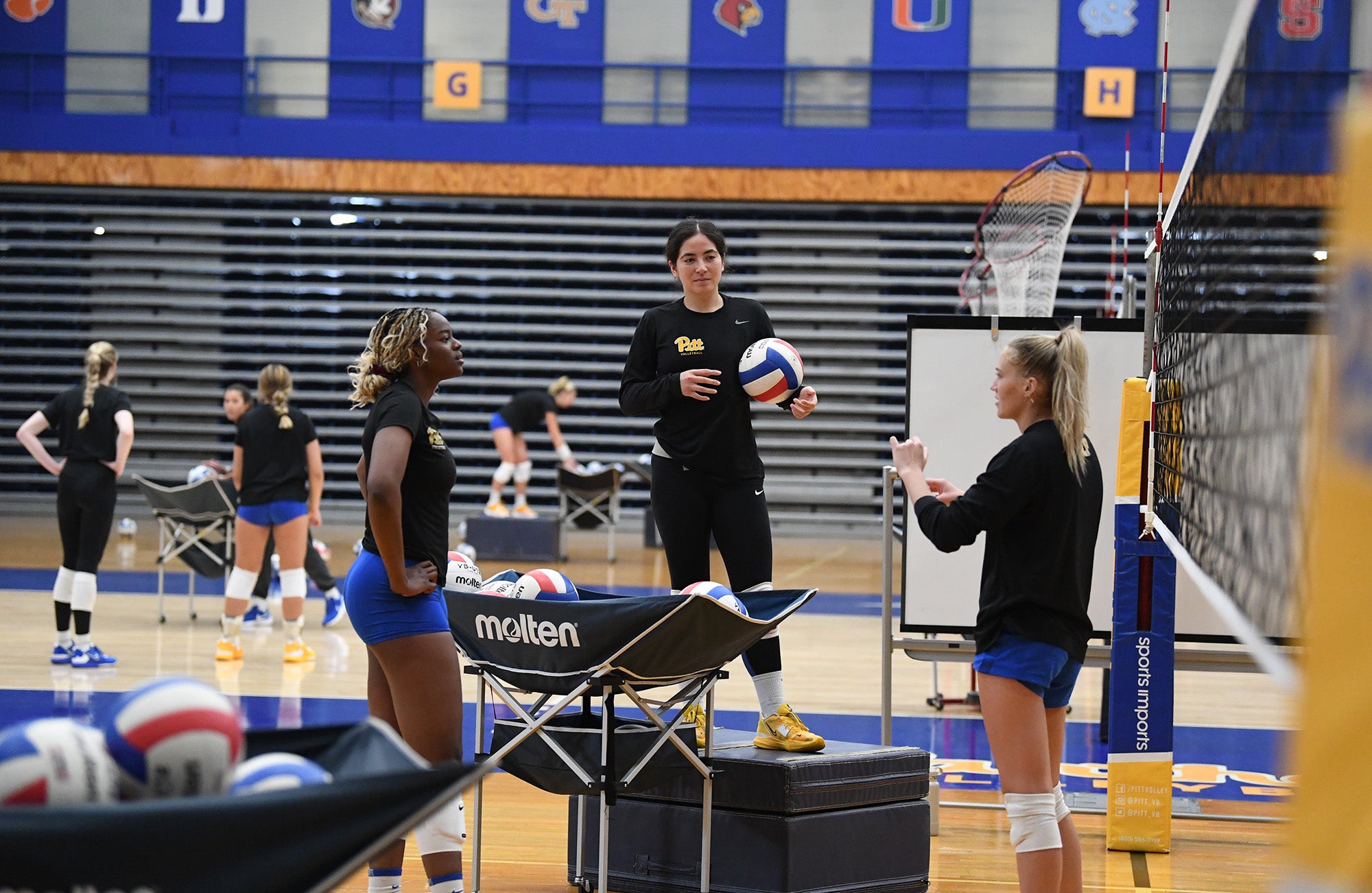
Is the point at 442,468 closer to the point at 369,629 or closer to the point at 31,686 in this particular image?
the point at 369,629

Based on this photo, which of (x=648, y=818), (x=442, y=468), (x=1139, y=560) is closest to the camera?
(x=442, y=468)

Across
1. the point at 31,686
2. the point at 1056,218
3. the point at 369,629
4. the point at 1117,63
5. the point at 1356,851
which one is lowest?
the point at 31,686

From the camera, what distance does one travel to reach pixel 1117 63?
1552 centimetres

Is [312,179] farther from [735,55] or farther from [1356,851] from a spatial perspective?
[1356,851]

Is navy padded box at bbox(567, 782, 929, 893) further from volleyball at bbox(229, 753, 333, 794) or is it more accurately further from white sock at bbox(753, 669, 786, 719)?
volleyball at bbox(229, 753, 333, 794)

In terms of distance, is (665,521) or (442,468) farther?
(665,521)

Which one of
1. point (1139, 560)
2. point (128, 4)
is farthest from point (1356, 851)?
point (128, 4)

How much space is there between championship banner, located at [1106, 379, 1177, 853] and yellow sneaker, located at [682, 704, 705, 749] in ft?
5.01

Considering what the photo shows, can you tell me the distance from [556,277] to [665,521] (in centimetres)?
1253

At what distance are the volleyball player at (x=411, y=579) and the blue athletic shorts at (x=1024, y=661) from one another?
1.34 m

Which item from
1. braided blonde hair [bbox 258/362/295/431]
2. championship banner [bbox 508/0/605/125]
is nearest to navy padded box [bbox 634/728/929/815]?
braided blonde hair [bbox 258/362/295/431]

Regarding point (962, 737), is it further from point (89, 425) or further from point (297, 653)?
point (89, 425)

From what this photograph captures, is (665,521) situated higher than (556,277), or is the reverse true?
(556,277)

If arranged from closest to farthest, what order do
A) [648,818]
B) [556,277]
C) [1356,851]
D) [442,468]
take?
[1356,851], [442,468], [648,818], [556,277]
